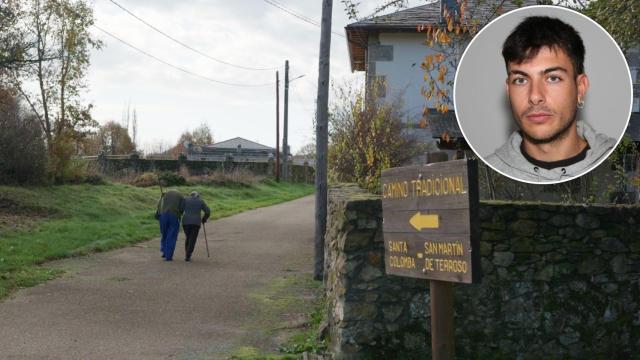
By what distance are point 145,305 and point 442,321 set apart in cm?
734

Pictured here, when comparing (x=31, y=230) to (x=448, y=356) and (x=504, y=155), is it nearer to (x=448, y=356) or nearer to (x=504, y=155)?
(x=504, y=155)

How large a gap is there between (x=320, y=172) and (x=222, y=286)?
108 inches

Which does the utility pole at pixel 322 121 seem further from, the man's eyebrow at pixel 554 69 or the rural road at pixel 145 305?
the man's eyebrow at pixel 554 69

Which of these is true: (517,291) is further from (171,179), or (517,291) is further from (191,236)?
(171,179)

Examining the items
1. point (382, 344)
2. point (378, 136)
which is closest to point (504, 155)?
point (382, 344)

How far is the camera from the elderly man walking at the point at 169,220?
17.1m

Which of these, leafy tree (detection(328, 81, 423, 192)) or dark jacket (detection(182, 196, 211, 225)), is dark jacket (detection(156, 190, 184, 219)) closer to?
dark jacket (detection(182, 196, 211, 225))

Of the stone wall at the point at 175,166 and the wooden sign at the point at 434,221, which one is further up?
the stone wall at the point at 175,166

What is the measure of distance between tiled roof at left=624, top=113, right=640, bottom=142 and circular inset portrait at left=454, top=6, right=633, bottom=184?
8665mm

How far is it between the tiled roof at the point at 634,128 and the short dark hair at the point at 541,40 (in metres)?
8.89

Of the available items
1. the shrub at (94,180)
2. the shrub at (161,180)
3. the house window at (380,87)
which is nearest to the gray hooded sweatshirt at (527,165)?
the house window at (380,87)

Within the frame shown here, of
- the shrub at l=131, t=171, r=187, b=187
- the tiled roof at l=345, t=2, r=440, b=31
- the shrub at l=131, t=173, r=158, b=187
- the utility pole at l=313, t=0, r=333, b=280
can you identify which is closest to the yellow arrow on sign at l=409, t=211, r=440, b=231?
the utility pole at l=313, t=0, r=333, b=280

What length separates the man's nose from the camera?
7680mm

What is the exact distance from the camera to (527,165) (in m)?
8.17
